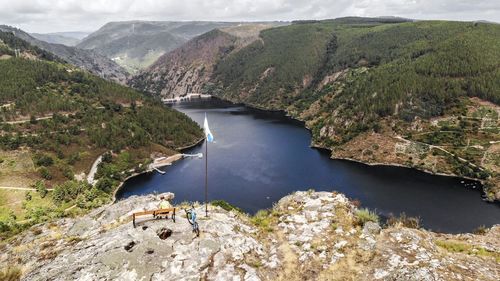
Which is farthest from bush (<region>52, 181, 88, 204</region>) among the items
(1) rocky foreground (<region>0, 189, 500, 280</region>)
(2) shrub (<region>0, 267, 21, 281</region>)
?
(2) shrub (<region>0, 267, 21, 281</region>)

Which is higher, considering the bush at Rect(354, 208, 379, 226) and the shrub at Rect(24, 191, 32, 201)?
the bush at Rect(354, 208, 379, 226)

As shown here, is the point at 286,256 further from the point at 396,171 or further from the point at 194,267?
the point at 396,171

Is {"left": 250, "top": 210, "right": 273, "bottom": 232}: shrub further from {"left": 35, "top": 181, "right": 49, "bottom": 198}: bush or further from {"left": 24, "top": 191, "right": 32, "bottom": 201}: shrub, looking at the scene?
{"left": 35, "top": 181, "right": 49, "bottom": 198}: bush

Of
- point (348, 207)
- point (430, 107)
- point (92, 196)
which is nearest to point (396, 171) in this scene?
point (430, 107)

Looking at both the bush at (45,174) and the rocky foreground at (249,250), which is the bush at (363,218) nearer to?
Answer: the rocky foreground at (249,250)

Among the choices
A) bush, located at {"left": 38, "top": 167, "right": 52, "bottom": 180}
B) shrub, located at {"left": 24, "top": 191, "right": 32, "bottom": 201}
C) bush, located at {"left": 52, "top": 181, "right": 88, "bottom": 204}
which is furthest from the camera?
bush, located at {"left": 38, "top": 167, "right": 52, "bottom": 180}

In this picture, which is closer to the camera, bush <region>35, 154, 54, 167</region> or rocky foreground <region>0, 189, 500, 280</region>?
rocky foreground <region>0, 189, 500, 280</region>

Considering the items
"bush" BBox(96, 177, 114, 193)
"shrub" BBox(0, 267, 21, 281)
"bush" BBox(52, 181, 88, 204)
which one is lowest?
"bush" BBox(96, 177, 114, 193)

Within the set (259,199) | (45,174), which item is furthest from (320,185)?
(45,174)
